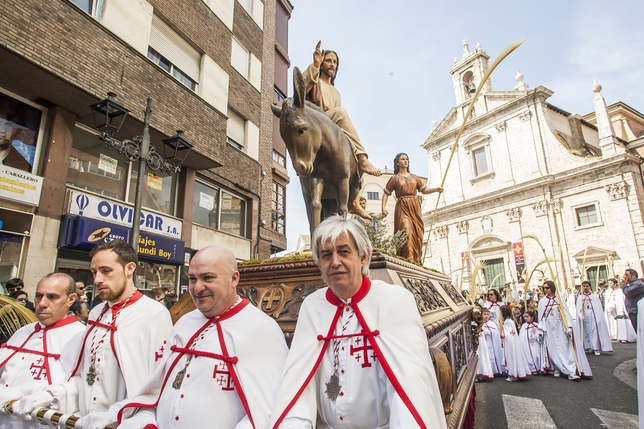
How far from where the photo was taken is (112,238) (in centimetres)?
941

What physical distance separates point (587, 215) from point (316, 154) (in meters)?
29.4

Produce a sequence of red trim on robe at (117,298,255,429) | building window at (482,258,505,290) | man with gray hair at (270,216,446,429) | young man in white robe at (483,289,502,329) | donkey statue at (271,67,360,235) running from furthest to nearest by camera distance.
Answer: building window at (482,258,505,290), young man in white robe at (483,289,502,329), donkey statue at (271,67,360,235), red trim on robe at (117,298,255,429), man with gray hair at (270,216,446,429)

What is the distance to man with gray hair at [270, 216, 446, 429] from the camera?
5.14ft

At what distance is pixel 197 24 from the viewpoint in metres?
12.9

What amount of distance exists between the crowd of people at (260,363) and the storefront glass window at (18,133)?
762 cm

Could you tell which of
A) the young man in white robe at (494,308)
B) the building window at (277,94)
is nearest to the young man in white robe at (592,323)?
the young man in white robe at (494,308)

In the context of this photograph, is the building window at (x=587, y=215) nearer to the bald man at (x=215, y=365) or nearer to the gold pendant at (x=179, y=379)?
the bald man at (x=215, y=365)

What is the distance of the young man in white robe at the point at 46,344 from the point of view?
269 centimetres

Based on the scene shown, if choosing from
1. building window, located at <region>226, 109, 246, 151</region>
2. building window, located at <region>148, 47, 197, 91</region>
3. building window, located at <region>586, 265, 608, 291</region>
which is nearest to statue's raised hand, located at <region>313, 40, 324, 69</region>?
building window, located at <region>148, 47, 197, 91</region>

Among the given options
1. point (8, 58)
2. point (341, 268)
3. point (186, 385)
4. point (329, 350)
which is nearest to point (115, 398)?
point (186, 385)

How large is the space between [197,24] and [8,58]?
6.92 metres

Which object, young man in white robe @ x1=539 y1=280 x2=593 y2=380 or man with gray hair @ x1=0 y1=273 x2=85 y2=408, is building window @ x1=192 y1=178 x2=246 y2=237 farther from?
young man in white robe @ x1=539 y1=280 x2=593 y2=380

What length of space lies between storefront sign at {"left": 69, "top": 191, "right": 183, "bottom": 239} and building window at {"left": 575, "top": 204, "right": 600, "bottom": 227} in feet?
89.7

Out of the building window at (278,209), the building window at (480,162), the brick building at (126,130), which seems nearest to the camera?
the brick building at (126,130)
